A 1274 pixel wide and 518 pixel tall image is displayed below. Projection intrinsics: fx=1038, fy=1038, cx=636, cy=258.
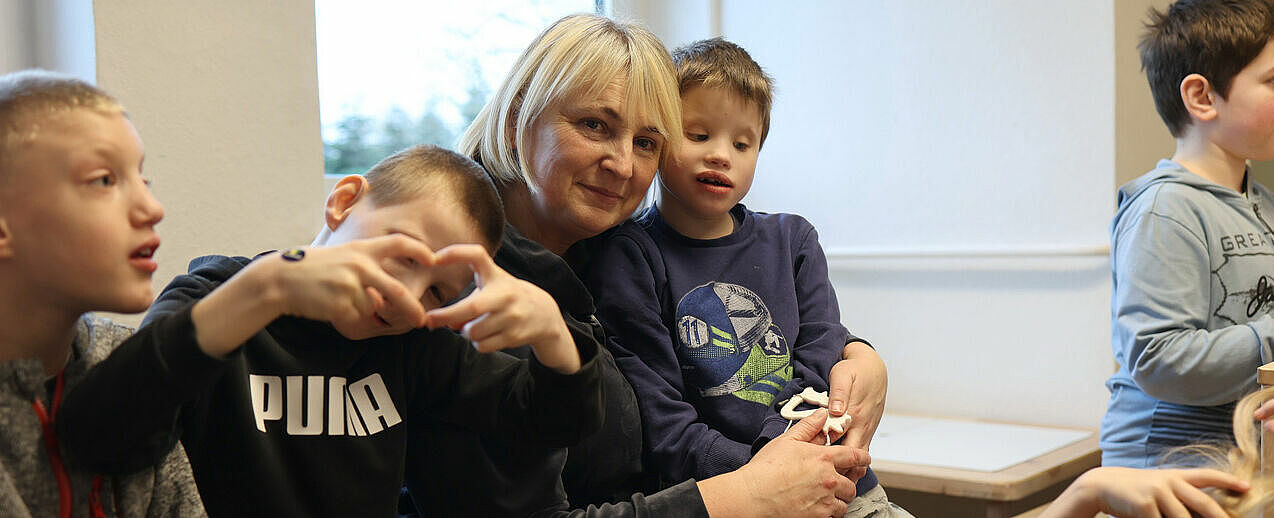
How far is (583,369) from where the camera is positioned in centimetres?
102

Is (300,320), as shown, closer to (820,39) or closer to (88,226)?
(88,226)

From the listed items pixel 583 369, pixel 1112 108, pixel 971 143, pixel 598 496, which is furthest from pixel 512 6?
pixel 583 369

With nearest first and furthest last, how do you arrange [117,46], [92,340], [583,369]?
[92,340]
[583,369]
[117,46]

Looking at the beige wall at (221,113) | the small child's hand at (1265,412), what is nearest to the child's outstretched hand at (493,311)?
the small child's hand at (1265,412)

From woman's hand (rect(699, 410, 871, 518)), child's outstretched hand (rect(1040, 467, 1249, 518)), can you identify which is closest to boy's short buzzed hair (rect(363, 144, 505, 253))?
woman's hand (rect(699, 410, 871, 518))

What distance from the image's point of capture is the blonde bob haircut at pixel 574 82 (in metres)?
1.44

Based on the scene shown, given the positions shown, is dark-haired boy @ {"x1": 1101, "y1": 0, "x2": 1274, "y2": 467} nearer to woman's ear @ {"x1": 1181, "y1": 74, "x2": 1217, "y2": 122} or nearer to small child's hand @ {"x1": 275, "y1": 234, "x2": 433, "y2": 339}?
woman's ear @ {"x1": 1181, "y1": 74, "x2": 1217, "y2": 122}

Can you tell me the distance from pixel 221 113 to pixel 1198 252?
1.76 m

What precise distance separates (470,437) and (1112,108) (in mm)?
2022

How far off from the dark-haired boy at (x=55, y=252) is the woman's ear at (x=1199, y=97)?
181cm

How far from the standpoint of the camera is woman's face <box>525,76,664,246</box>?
1.45 meters

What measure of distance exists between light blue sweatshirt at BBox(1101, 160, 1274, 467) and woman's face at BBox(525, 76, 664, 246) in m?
0.95

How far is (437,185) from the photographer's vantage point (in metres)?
1.08

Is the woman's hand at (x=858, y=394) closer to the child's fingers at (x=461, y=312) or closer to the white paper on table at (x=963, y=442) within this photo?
the child's fingers at (x=461, y=312)
